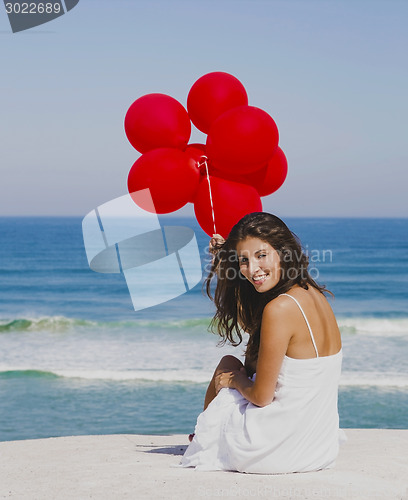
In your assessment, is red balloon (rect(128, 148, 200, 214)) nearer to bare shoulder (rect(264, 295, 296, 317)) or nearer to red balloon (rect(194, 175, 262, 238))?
red balloon (rect(194, 175, 262, 238))

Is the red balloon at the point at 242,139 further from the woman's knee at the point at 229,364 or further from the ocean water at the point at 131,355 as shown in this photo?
the woman's knee at the point at 229,364

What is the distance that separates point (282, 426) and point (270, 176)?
200cm

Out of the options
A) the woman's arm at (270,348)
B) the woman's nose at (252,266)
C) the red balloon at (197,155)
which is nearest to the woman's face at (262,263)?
the woman's nose at (252,266)

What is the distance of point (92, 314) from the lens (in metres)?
17.8

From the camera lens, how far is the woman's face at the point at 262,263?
10.8ft

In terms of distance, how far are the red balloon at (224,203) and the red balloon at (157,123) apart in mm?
371

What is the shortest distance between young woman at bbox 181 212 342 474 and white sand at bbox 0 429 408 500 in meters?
0.11

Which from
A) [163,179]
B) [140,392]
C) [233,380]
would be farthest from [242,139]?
[140,392]

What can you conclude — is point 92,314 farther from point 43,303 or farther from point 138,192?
point 138,192

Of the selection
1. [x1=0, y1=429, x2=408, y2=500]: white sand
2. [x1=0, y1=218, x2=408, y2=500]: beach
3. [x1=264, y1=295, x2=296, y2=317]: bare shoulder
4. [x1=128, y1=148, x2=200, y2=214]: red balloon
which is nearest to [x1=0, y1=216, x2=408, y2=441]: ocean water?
[x1=0, y1=218, x2=408, y2=500]: beach

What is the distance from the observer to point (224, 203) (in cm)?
425

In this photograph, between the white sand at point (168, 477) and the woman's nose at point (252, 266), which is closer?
the white sand at point (168, 477)

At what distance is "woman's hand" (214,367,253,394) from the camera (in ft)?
10.8

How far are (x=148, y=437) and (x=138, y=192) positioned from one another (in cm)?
224
